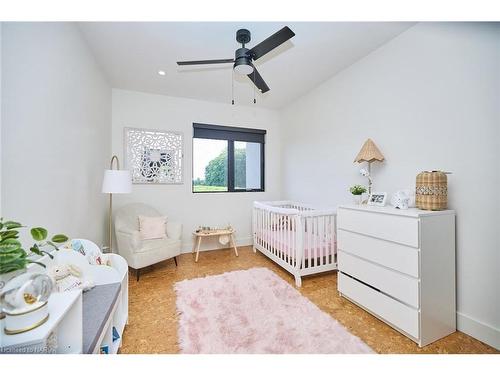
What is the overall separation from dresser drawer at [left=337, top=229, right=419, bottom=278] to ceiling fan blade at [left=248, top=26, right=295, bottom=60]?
1682 millimetres

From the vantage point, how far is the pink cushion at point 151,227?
2.68 metres

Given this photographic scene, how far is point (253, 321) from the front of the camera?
164 centimetres

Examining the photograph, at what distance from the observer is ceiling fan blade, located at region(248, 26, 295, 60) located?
1348 mm

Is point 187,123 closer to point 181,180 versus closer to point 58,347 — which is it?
point 181,180

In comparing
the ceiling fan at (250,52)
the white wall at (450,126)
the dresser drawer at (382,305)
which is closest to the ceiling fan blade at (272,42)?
the ceiling fan at (250,52)

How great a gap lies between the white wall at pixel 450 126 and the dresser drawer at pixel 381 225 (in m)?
0.49

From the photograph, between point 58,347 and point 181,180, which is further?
point 181,180

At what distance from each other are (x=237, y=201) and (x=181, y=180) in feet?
3.43

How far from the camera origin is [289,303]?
1.90m

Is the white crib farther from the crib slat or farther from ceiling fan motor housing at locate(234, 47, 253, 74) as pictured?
ceiling fan motor housing at locate(234, 47, 253, 74)

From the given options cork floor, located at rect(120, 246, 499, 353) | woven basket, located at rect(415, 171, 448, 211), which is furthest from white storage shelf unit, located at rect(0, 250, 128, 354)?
woven basket, located at rect(415, 171, 448, 211)

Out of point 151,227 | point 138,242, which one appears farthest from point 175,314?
point 151,227

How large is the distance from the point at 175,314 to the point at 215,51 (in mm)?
2566
